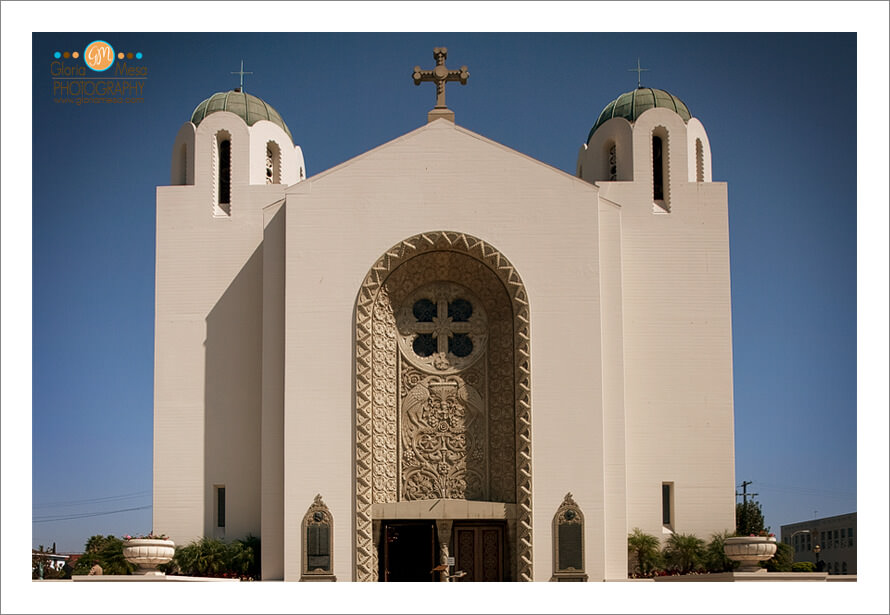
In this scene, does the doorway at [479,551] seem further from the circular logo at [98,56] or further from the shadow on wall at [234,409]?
the circular logo at [98,56]

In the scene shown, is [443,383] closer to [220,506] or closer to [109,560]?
[220,506]

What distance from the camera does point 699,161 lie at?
30500mm

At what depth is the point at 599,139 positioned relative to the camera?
31156 mm

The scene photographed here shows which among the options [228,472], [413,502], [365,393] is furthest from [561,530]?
[228,472]

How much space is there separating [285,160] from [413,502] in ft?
31.8

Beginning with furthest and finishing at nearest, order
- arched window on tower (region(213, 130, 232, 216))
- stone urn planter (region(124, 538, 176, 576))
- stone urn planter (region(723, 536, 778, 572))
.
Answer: arched window on tower (region(213, 130, 232, 216)), stone urn planter (region(124, 538, 176, 576)), stone urn planter (region(723, 536, 778, 572))

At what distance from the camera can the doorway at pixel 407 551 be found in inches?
1053

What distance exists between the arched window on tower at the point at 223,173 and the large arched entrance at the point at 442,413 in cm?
493

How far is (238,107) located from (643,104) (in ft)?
32.5

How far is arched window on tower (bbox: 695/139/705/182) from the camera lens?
30344 mm

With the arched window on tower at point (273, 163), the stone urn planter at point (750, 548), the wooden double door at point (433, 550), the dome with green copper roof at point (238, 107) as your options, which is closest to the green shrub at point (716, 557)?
the stone urn planter at point (750, 548)

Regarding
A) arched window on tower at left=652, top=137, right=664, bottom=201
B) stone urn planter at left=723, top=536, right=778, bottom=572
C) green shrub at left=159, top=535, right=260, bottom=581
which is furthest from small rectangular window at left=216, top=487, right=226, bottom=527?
arched window on tower at left=652, top=137, right=664, bottom=201

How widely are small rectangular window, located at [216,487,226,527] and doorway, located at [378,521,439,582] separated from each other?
→ 155 inches

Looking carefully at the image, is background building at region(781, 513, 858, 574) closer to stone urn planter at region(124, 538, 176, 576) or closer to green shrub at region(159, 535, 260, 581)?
green shrub at region(159, 535, 260, 581)
